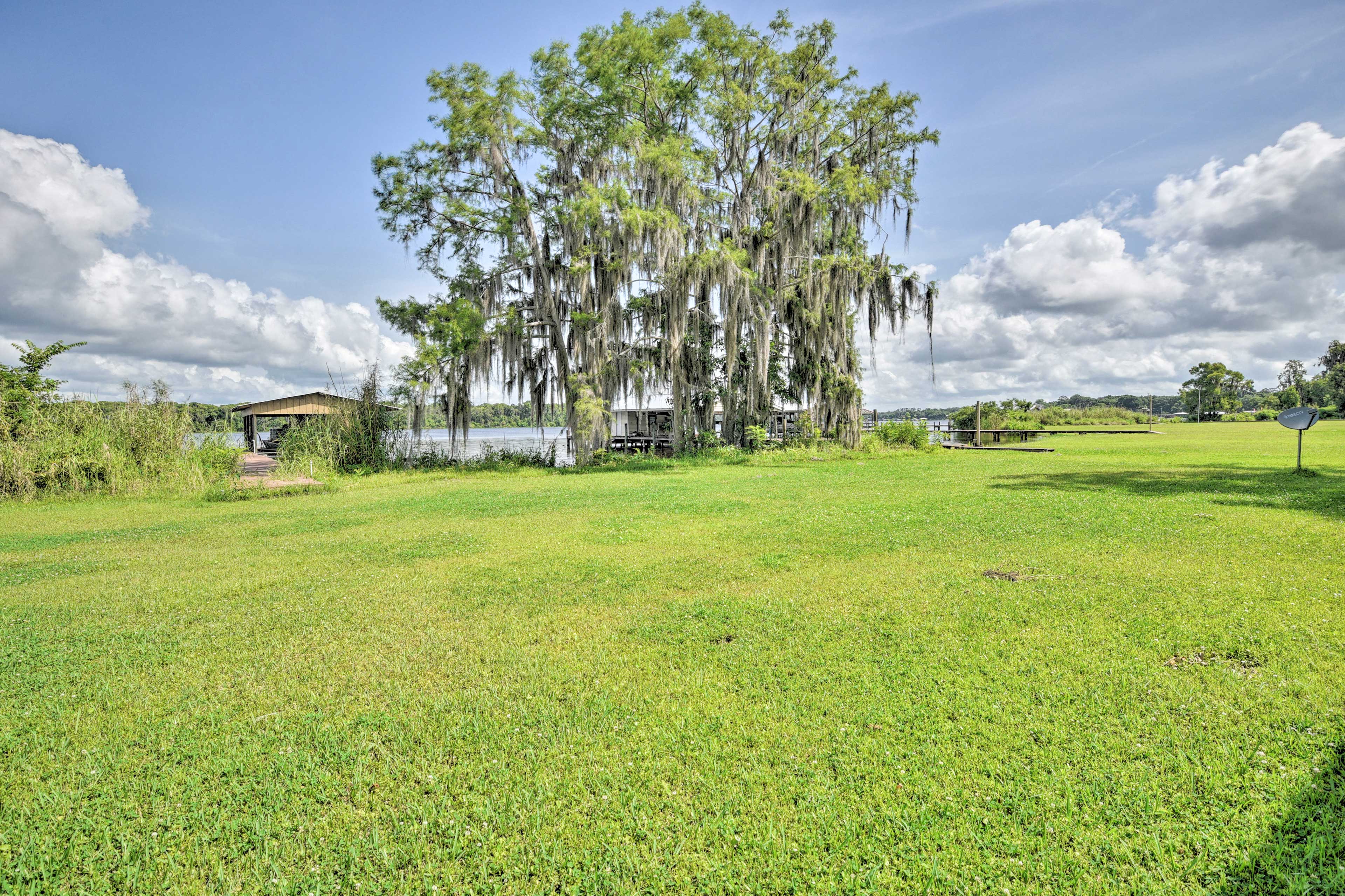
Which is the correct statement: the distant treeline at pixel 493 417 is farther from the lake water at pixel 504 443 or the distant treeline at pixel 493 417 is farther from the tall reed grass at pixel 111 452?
the tall reed grass at pixel 111 452

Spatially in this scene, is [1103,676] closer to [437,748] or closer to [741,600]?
[741,600]

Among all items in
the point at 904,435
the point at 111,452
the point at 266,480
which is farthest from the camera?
the point at 904,435

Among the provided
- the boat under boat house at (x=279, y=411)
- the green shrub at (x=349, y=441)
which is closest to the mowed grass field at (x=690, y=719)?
the green shrub at (x=349, y=441)

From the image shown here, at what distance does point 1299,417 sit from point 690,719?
15.2 metres

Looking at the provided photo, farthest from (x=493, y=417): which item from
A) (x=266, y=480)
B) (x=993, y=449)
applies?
(x=993, y=449)

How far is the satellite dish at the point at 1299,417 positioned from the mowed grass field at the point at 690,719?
6902 mm

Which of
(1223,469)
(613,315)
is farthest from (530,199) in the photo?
(1223,469)

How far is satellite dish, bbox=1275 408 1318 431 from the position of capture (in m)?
11.6

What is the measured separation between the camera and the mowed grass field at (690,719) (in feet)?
7.34

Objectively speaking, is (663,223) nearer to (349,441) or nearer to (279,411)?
(349,441)

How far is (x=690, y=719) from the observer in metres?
3.17

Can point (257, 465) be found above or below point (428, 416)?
below

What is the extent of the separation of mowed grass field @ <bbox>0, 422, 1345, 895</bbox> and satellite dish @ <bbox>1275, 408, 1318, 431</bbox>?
690 cm

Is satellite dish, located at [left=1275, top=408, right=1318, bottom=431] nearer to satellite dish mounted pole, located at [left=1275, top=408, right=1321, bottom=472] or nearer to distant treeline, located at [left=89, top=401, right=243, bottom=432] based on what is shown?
satellite dish mounted pole, located at [left=1275, top=408, right=1321, bottom=472]
